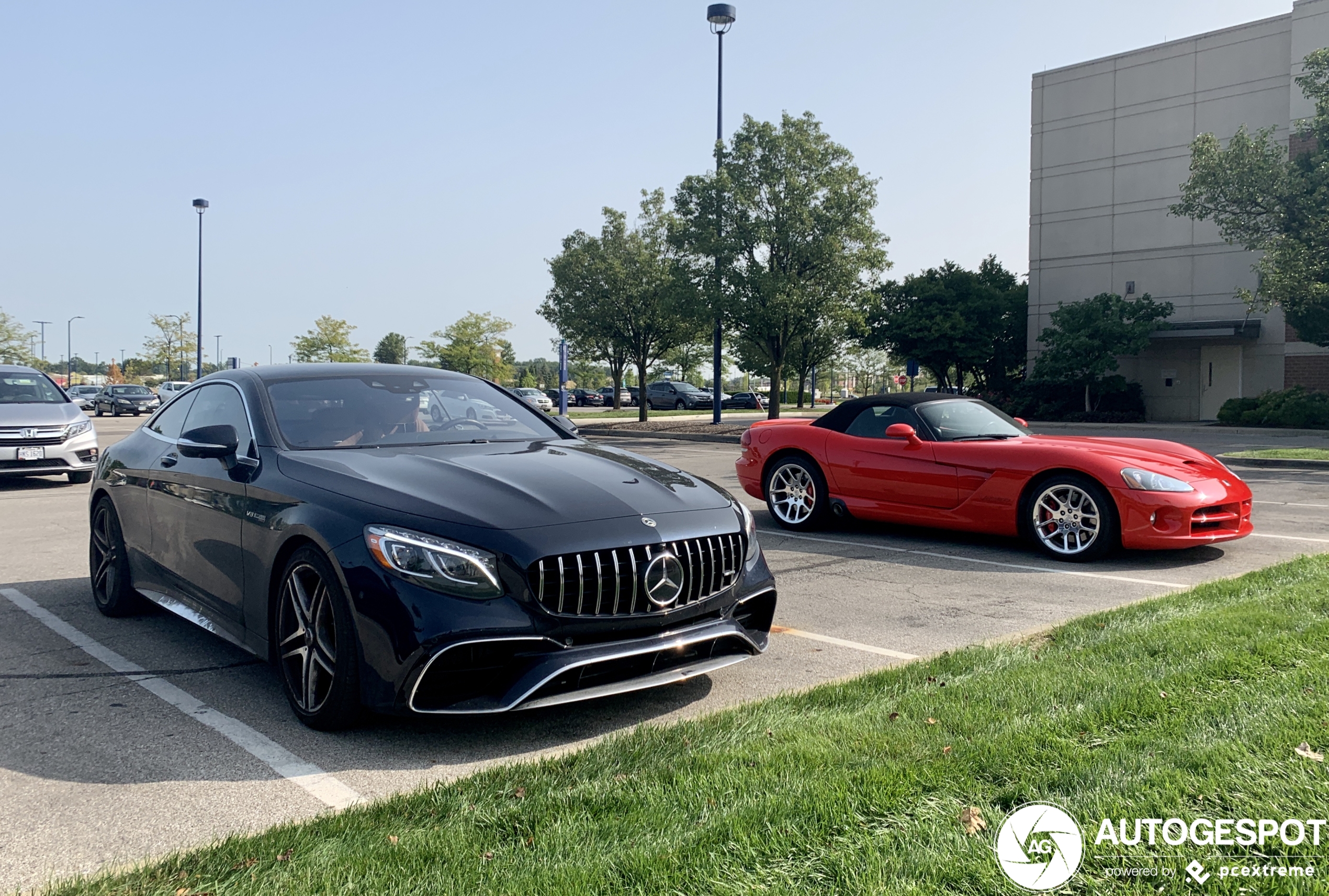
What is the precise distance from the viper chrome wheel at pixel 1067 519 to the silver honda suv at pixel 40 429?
11.5 meters

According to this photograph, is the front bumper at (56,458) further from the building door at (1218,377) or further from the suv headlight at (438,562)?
the building door at (1218,377)

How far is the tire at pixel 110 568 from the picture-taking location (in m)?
5.88

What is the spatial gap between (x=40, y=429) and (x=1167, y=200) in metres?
34.4

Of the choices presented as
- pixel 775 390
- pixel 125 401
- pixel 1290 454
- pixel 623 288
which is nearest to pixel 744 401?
pixel 623 288

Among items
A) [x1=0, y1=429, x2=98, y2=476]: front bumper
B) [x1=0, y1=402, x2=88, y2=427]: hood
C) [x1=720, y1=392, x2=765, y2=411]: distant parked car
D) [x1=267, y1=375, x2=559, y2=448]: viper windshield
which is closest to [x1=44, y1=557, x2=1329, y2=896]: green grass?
[x1=267, y1=375, x2=559, y2=448]: viper windshield

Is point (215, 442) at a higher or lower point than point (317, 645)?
higher

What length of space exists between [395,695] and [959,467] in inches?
231

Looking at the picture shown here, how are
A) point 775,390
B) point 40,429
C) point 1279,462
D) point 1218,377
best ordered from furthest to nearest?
point 1218,377 → point 775,390 → point 1279,462 → point 40,429

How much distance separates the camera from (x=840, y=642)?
541 centimetres

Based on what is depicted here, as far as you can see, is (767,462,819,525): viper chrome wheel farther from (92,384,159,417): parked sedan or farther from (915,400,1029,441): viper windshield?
(92,384,159,417): parked sedan

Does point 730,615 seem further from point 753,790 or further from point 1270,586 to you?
point 1270,586

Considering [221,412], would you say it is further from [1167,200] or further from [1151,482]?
[1167,200]

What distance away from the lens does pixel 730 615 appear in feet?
14.0

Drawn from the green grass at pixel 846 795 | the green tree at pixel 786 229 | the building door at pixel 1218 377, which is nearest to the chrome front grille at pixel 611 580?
the green grass at pixel 846 795
